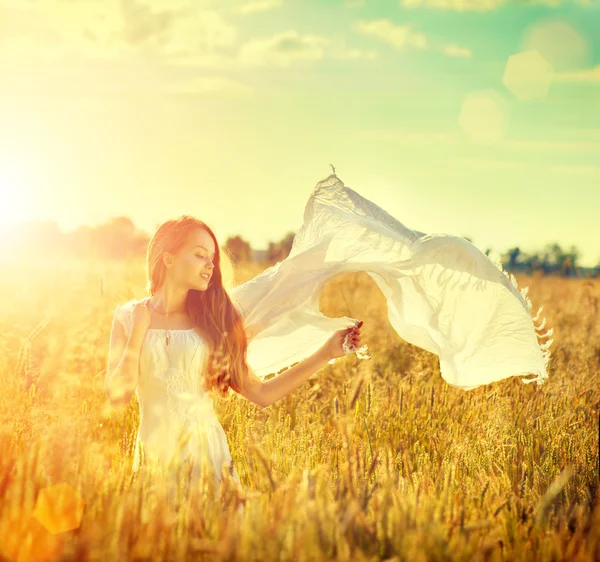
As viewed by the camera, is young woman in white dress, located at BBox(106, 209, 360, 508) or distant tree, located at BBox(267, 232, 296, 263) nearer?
young woman in white dress, located at BBox(106, 209, 360, 508)

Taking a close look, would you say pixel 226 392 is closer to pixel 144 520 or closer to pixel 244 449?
pixel 244 449

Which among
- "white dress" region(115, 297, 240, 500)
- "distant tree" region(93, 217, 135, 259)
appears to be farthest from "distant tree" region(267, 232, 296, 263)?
"white dress" region(115, 297, 240, 500)

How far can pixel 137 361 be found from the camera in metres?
3.20

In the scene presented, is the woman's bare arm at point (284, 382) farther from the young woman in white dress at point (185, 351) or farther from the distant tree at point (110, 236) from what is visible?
the distant tree at point (110, 236)

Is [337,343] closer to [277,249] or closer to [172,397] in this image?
[172,397]

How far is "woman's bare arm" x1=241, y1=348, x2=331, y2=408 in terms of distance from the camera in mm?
3393

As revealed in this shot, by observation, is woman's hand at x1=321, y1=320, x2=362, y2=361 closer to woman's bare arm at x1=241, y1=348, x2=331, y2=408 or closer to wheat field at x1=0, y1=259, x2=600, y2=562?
woman's bare arm at x1=241, y1=348, x2=331, y2=408

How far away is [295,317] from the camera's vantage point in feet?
12.8

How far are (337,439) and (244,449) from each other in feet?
1.87

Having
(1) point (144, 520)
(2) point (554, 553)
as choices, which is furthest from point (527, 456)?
(1) point (144, 520)

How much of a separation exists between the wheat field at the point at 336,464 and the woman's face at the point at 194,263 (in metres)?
0.86

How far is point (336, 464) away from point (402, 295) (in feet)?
3.46

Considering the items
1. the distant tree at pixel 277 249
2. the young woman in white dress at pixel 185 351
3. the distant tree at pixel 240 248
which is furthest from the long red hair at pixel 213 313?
the distant tree at pixel 277 249

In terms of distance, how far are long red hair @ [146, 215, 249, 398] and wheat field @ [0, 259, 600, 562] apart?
1.21 ft
